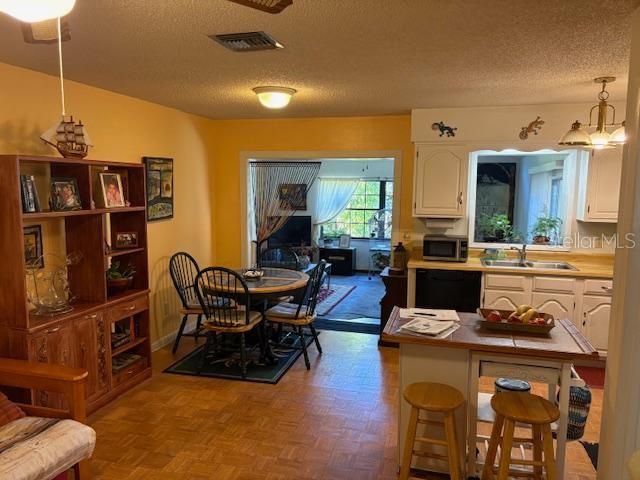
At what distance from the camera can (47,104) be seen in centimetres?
332

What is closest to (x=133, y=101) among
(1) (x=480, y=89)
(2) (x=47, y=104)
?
(2) (x=47, y=104)

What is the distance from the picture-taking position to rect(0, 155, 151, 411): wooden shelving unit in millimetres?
2746

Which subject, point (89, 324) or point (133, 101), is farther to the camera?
point (133, 101)

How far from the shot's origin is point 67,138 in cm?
299

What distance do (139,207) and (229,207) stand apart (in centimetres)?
200

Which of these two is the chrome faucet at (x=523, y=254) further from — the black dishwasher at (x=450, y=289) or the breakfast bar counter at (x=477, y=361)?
the breakfast bar counter at (x=477, y=361)

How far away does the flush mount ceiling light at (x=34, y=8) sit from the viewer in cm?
109

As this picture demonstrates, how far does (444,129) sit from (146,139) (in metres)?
2.76

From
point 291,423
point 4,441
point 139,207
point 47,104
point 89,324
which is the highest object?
point 47,104

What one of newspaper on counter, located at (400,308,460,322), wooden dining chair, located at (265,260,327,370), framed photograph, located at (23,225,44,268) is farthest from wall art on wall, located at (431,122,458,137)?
framed photograph, located at (23,225,44,268)

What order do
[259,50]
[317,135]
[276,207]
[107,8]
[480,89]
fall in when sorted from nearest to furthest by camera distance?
[107,8], [259,50], [480,89], [317,135], [276,207]

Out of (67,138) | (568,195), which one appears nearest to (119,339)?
(67,138)

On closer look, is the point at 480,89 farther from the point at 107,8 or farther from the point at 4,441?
the point at 4,441

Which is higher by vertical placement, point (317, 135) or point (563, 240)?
point (317, 135)
